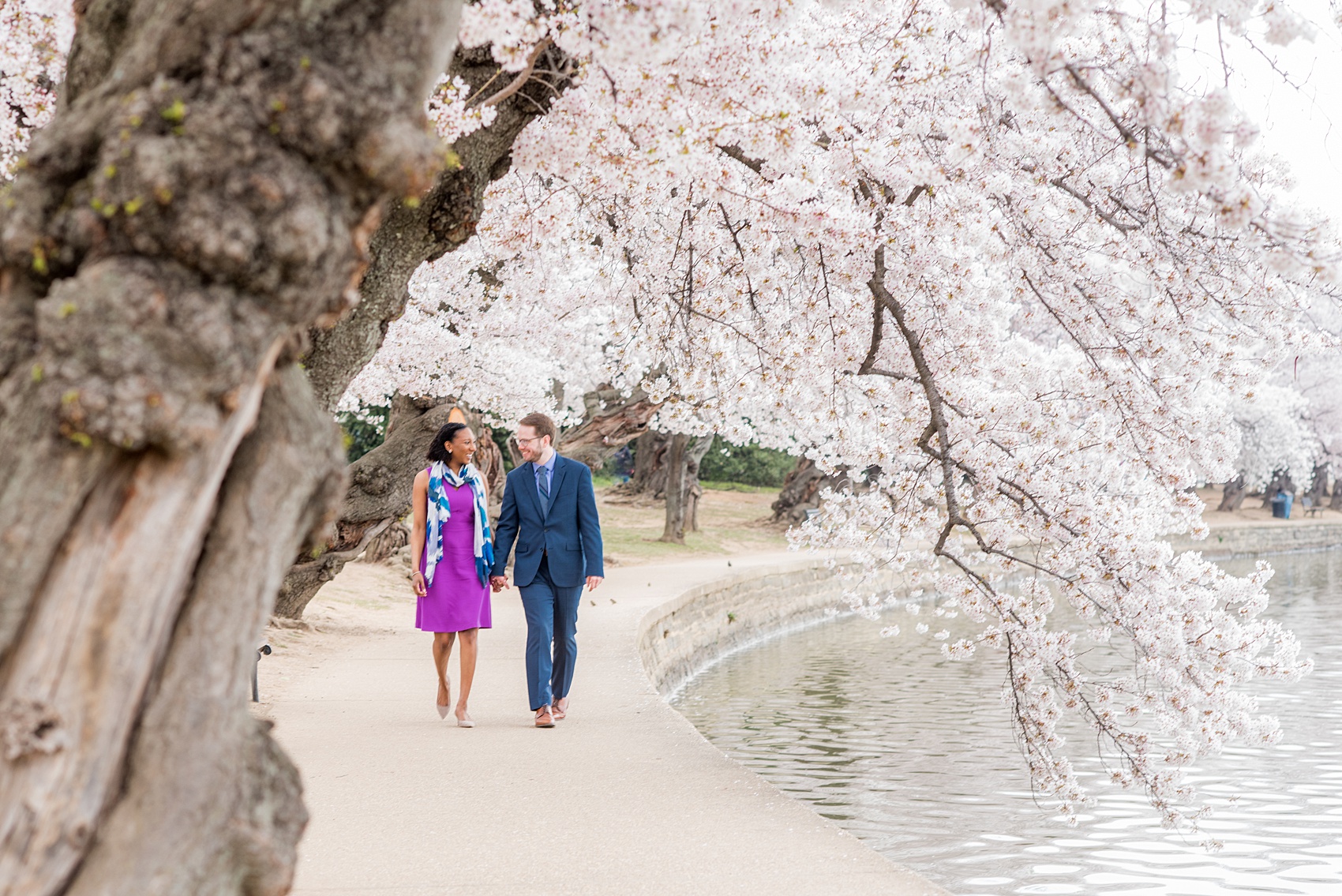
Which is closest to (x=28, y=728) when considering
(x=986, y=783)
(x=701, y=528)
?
(x=986, y=783)

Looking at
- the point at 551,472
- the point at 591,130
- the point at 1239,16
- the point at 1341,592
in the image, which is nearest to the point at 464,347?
the point at 551,472

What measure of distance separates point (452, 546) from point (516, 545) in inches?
14.8

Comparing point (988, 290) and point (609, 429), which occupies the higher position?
point (988, 290)

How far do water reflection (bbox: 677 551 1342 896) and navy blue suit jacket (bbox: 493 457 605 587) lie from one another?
2.44 m

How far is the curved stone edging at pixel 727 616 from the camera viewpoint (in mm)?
13364

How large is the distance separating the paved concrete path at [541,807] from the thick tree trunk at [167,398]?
2063 mm

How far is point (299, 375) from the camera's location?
2.41 meters

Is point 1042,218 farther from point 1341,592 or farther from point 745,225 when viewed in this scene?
point 1341,592

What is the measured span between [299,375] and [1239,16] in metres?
3.03

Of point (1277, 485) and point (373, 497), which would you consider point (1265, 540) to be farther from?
point (373, 497)

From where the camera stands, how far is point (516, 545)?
710 cm

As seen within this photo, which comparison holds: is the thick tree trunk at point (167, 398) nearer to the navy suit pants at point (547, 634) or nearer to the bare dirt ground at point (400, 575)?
the navy suit pants at point (547, 634)

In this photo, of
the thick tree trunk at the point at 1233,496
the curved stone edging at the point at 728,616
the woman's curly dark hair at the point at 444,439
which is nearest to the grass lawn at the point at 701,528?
the curved stone edging at the point at 728,616

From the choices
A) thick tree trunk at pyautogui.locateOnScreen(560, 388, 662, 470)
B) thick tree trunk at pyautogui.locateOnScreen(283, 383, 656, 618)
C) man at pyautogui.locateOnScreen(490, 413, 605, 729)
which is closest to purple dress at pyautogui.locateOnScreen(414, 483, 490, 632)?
man at pyautogui.locateOnScreen(490, 413, 605, 729)
